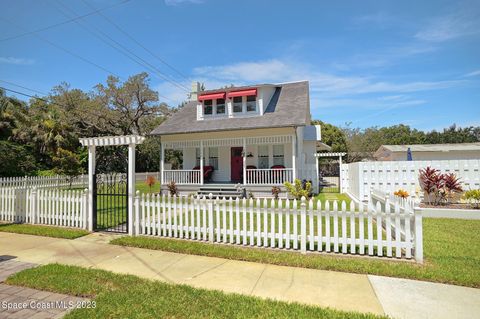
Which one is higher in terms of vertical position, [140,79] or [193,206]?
[140,79]

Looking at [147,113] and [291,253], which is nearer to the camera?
[291,253]

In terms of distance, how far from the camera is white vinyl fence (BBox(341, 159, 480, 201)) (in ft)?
34.2

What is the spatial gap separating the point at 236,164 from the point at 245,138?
9.82ft

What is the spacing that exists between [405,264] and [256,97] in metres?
13.8

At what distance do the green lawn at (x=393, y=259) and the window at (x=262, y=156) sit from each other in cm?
1093

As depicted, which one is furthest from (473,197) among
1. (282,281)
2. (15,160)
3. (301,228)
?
(15,160)

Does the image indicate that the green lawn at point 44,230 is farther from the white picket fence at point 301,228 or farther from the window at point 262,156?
the window at point 262,156

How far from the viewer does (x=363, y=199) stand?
1207cm

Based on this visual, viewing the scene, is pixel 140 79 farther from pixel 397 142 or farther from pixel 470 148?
pixel 397 142

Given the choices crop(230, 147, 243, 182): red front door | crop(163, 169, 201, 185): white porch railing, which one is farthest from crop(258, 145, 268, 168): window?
crop(163, 169, 201, 185): white porch railing

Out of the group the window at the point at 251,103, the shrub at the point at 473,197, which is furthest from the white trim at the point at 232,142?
the shrub at the point at 473,197

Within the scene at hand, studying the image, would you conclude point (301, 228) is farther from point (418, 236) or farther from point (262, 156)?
point (262, 156)

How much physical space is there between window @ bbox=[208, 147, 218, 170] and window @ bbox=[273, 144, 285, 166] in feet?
13.0

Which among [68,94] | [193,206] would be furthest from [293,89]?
[68,94]
